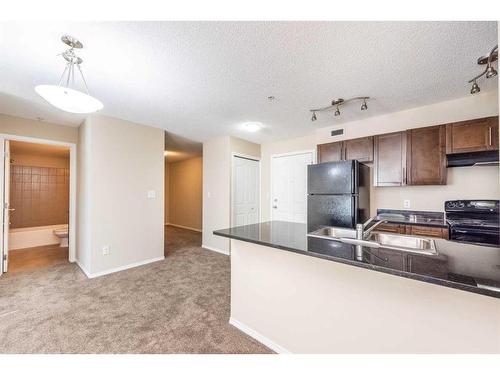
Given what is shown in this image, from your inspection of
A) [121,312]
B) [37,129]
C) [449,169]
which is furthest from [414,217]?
[37,129]

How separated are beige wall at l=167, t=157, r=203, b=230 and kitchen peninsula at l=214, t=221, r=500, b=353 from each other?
479 centimetres

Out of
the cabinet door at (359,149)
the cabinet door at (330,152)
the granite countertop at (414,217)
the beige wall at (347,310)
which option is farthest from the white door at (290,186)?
the beige wall at (347,310)

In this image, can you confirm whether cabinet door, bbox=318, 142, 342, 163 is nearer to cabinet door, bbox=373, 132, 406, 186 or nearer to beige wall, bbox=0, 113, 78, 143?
cabinet door, bbox=373, 132, 406, 186

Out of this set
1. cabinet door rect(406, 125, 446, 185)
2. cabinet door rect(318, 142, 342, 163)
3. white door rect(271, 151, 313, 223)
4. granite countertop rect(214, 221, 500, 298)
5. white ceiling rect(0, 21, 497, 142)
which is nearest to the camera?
granite countertop rect(214, 221, 500, 298)

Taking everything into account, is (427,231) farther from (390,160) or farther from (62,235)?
(62,235)

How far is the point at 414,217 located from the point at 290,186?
2.07 metres

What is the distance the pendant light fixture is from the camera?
4.71 feet

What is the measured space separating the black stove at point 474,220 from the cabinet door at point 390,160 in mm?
606

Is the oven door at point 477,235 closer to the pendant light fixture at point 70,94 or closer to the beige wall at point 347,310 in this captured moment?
the beige wall at point 347,310

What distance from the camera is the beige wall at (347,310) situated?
0.95m

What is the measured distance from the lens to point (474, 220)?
91.7 inches

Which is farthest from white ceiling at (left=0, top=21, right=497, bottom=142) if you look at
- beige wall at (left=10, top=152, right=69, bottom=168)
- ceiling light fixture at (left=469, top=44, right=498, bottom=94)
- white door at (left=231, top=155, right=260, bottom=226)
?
beige wall at (left=10, top=152, right=69, bottom=168)
